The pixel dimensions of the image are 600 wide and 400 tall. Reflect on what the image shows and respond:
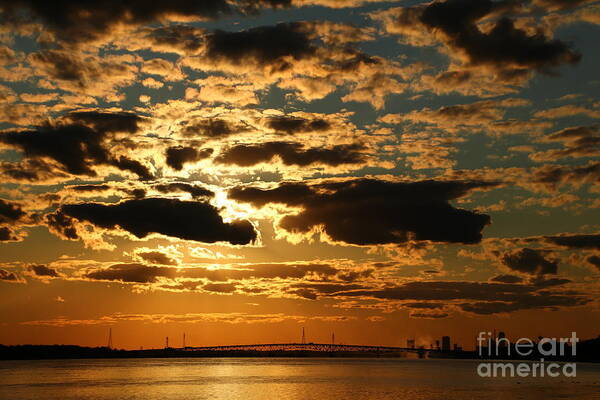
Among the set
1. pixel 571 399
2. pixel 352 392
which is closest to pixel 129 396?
pixel 352 392

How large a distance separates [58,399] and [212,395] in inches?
1105

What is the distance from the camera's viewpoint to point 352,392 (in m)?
136

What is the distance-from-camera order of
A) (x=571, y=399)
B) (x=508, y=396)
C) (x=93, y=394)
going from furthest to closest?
(x=93, y=394) → (x=508, y=396) → (x=571, y=399)

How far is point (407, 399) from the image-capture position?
115062 millimetres

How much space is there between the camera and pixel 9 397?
402 feet

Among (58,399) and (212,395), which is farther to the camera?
(212,395)

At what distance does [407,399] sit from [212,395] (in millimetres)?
38313

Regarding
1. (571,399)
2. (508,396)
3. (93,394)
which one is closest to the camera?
(571,399)

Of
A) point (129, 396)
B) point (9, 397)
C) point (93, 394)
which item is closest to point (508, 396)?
point (129, 396)

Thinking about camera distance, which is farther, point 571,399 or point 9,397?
point 9,397

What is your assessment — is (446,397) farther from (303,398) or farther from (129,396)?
(129,396)

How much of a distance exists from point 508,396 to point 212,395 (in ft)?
182

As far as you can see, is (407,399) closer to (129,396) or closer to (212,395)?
(212,395)

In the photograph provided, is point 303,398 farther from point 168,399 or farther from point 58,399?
point 58,399
